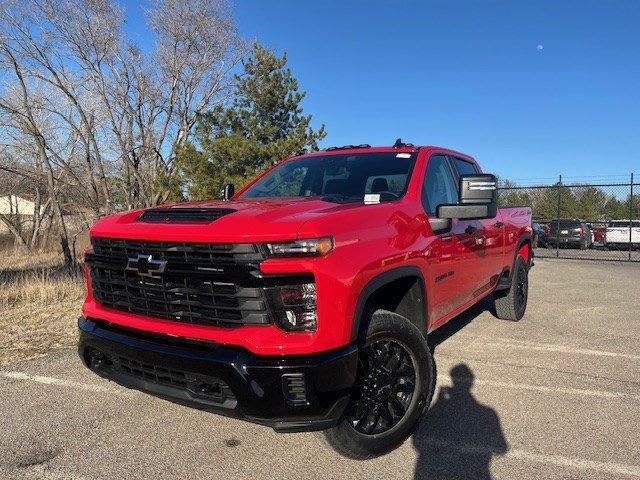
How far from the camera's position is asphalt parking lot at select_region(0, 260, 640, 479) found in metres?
2.89

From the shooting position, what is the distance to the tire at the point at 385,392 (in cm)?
285

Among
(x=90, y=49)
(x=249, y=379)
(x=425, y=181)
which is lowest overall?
(x=249, y=379)

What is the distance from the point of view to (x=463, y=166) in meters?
5.22

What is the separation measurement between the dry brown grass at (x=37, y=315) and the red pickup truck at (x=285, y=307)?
8.06 feet

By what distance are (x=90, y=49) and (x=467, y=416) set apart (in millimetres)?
19580

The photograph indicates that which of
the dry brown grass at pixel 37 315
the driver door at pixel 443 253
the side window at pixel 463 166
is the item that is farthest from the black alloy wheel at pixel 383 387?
the dry brown grass at pixel 37 315

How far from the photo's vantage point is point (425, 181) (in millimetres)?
3959

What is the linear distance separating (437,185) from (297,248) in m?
2.07

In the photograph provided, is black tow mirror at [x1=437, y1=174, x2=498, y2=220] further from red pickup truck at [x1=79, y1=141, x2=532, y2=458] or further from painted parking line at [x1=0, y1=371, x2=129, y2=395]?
painted parking line at [x1=0, y1=371, x2=129, y2=395]

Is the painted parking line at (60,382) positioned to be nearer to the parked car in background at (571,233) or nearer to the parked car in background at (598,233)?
the parked car in background at (571,233)

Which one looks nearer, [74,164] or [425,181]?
[425,181]

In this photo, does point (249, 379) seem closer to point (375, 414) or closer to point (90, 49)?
point (375, 414)

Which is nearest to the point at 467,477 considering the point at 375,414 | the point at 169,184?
the point at 375,414

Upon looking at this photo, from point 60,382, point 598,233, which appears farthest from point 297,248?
point 598,233
